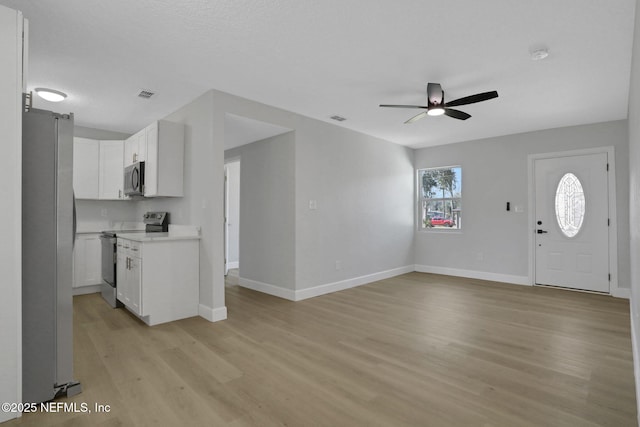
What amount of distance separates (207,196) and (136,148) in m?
A: 1.72

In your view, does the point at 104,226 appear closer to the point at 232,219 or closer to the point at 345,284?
the point at 232,219

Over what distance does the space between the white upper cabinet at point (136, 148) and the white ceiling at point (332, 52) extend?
363 mm

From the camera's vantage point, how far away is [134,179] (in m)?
4.39

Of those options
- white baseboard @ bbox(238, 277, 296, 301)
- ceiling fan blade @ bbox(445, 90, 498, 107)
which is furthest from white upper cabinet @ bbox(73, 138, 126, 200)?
ceiling fan blade @ bbox(445, 90, 498, 107)

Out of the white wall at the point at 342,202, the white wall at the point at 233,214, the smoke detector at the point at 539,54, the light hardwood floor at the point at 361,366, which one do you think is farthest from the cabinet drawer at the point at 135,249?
the smoke detector at the point at 539,54

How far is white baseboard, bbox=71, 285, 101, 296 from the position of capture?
15.7ft

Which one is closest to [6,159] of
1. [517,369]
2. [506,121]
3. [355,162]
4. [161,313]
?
[161,313]

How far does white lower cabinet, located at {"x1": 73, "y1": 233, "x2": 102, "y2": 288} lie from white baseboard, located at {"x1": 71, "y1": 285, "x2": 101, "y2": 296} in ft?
0.33

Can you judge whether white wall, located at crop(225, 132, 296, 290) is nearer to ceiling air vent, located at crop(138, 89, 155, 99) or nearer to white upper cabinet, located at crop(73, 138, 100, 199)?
ceiling air vent, located at crop(138, 89, 155, 99)

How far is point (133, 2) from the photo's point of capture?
7.08 ft

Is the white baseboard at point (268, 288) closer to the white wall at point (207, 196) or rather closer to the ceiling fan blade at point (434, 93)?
the white wall at point (207, 196)

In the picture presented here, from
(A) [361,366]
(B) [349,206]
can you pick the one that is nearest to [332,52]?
(A) [361,366]

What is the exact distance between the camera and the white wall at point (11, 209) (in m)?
1.77

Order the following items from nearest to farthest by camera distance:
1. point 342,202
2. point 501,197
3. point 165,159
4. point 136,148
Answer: point 165,159, point 136,148, point 342,202, point 501,197
